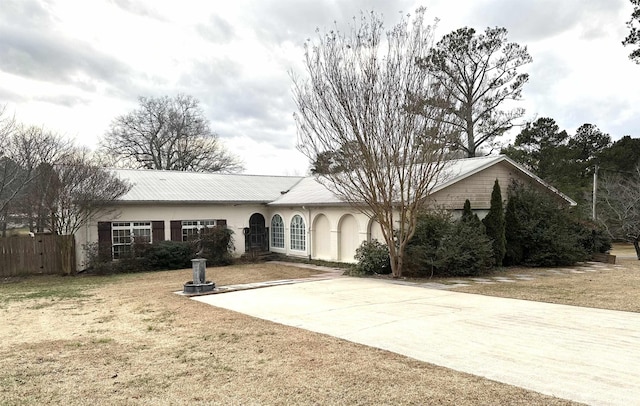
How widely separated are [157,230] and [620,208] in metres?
24.5

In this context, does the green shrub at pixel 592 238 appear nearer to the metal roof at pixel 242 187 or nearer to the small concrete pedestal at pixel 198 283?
the metal roof at pixel 242 187

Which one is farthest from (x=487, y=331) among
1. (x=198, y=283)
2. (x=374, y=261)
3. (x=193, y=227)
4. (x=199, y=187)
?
(x=199, y=187)

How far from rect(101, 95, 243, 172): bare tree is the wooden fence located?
21.9 metres

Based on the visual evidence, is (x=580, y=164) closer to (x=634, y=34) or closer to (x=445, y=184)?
(x=634, y=34)

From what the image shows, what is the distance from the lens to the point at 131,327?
7.83 meters

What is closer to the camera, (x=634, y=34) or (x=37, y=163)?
(x=634, y=34)

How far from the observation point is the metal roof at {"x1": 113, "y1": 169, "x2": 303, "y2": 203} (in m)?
20.0

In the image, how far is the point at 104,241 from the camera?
1823 centimetres

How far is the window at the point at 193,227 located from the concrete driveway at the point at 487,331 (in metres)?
9.42

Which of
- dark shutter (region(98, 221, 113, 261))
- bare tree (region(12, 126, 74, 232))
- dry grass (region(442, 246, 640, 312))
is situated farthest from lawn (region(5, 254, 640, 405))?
bare tree (region(12, 126, 74, 232))

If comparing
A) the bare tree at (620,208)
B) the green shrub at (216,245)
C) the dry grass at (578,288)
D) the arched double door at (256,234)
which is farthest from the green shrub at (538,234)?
the green shrub at (216,245)

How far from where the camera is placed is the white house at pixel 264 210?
58.0 feet

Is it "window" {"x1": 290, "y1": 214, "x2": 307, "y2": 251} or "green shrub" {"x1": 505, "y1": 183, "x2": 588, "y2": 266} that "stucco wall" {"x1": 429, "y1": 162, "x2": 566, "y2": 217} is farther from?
"window" {"x1": 290, "y1": 214, "x2": 307, "y2": 251}

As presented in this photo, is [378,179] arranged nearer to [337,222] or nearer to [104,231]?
[337,222]
